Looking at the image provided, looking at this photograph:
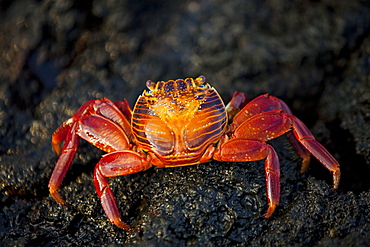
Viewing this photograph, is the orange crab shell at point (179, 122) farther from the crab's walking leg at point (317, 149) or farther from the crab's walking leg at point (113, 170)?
the crab's walking leg at point (317, 149)

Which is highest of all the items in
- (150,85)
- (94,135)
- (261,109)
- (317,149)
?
(150,85)

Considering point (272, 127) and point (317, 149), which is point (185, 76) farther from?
point (317, 149)

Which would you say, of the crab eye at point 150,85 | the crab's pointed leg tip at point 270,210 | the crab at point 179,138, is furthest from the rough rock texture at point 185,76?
the crab eye at point 150,85

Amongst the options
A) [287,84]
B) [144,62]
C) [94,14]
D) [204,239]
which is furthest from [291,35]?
[204,239]

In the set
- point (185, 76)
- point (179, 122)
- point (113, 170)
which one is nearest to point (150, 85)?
point (179, 122)

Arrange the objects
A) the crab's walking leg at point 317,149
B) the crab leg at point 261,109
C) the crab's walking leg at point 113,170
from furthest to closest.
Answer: the crab leg at point 261,109 < the crab's walking leg at point 317,149 < the crab's walking leg at point 113,170

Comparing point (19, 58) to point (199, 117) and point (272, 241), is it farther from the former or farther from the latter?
point (272, 241)

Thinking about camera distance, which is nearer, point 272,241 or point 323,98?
point 272,241
